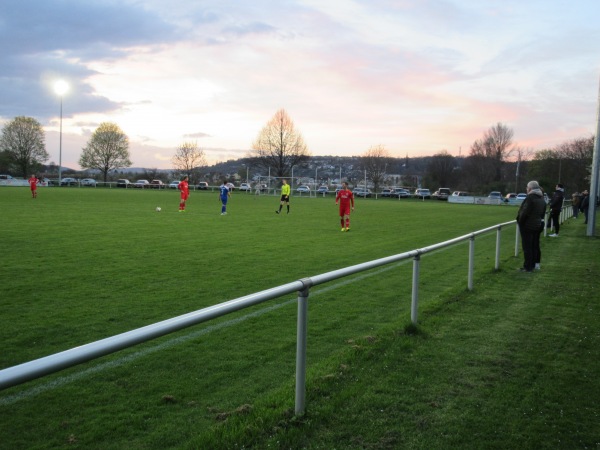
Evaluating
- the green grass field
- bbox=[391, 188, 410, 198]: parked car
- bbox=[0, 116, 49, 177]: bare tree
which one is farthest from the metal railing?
bbox=[0, 116, 49, 177]: bare tree

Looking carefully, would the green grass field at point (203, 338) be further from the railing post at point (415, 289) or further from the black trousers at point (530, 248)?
the black trousers at point (530, 248)

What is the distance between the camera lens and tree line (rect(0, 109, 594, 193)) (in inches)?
3068

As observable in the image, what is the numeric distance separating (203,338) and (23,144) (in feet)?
280

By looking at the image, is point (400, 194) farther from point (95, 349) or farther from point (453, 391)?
point (95, 349)

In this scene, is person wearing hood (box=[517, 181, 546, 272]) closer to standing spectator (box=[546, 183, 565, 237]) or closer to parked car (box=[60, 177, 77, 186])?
standing spectator (box=[546, 183, 565, 237])

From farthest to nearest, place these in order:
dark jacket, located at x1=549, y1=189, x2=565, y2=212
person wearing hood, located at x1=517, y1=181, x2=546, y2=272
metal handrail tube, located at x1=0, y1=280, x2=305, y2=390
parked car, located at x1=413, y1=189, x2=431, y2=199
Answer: parked car, located at x1=413, y1=189, x2=431, y2=199 < dark jacket, located at x1=549, y1=189, x2=565, y2=212 < person wearing hood, located at x1=517, y1=181, x2=546, y2=272 < metal handrail tube, located at x1=0, y1=280, x2=305, y2=390

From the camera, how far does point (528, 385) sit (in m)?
4.53

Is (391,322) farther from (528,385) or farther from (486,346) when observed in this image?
(528,385)

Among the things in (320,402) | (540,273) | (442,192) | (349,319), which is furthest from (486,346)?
(442,192)

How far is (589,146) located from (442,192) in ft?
76.2

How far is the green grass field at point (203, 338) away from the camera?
11.8ft

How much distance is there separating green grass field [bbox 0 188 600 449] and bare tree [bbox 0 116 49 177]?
75205 mm

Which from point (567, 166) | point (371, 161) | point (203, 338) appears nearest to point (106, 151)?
point (371, 161)

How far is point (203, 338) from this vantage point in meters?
5.69
